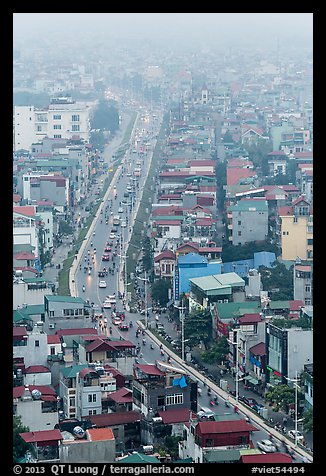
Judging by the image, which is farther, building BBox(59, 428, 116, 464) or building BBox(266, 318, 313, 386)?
building BBox(266, 318, 313, 386)

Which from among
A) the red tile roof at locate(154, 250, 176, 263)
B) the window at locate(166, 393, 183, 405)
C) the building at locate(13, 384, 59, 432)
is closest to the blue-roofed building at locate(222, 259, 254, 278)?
the red tile roof at locate(154, 250, 176, 263)

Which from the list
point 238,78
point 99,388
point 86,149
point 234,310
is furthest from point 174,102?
point 99,388

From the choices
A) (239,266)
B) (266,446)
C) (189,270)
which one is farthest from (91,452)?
(239,266)

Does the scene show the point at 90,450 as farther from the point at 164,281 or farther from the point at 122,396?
the point at 164,281

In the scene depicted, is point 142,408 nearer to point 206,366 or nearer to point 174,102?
point 206,366

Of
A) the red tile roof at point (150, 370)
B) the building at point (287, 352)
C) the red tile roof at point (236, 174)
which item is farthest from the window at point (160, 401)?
the red tile roof at point (236, 174)

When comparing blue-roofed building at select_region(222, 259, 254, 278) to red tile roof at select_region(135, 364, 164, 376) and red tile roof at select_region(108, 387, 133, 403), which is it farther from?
red tile roof at select_region(108, 387, 133, 403)

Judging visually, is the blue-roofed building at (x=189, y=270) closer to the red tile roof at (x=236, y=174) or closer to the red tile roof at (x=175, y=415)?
the red tile roof at (x=175, y=415)
